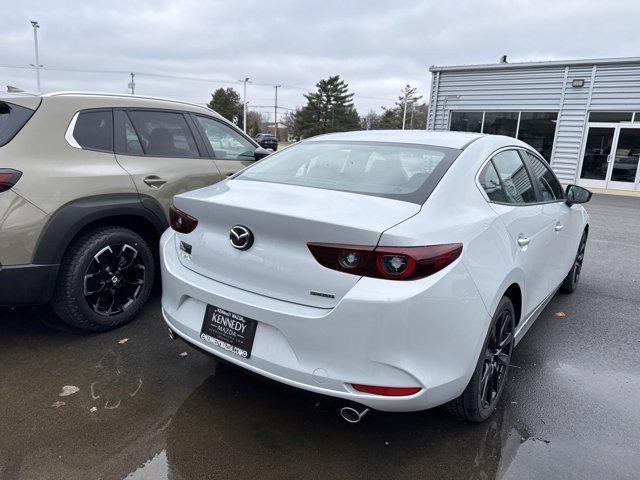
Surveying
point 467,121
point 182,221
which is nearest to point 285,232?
point 182,221

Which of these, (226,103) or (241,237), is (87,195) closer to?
(241,237)

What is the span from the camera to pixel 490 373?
259 cm

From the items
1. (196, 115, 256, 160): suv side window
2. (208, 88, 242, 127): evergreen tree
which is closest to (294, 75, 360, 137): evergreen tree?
(208, 88, 242, 127): evergreen tree

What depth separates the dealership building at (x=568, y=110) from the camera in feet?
49.4

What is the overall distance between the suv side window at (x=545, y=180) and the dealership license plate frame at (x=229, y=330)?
2386mm

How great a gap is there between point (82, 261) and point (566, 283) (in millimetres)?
4274

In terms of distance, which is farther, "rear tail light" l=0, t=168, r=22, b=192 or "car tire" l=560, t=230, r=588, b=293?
"car tire" l=560, t=230, r=588, b=293

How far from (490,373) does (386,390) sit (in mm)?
873

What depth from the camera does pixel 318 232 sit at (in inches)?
79.7

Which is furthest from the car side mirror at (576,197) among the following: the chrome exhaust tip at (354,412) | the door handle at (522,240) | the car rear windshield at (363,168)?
the chrome exhaust tip at (354,412)

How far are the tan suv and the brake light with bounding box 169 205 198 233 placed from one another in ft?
3.02

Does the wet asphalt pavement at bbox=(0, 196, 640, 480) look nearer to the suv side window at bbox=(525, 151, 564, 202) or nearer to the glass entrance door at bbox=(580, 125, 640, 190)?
the suv side window at bbox=(525, 151, 564, 202)

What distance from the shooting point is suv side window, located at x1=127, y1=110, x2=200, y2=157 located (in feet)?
12.8

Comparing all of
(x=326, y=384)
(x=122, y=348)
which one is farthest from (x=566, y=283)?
(x=122, y=348)
